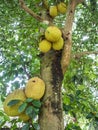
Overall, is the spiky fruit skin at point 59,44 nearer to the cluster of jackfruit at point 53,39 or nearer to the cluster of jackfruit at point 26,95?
the cluster of jackfruit at point 53,39

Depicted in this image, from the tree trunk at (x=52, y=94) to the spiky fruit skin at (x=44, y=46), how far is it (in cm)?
3

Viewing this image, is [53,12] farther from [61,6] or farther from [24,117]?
[24,117]

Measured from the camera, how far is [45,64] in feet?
4.87

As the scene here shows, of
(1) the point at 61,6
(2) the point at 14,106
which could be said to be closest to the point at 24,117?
(2) the point at 14,106

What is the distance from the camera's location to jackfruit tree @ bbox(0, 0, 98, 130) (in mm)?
1360

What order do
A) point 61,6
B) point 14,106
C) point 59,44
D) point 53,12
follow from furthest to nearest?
1. point 61,6
2. point 53,12
3. point 59,44
4. point 14,106

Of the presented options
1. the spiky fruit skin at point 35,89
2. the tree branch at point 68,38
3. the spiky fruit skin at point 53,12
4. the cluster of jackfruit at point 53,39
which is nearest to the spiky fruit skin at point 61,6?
the spiky fruit skin at point 53,12

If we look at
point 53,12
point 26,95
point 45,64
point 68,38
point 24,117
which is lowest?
point 24,117

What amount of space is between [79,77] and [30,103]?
3.31 ft

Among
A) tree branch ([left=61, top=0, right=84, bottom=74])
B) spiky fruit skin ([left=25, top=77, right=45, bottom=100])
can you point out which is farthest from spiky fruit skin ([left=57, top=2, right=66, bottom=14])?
spiky fruit skin ([left=25, top=77, right=45, bottom=100])

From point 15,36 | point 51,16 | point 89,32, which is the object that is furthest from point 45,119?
point 89,32

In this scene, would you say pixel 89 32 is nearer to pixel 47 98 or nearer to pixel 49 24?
pixel 49 24

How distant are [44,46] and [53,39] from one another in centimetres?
7

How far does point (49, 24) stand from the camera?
64.7 inches
